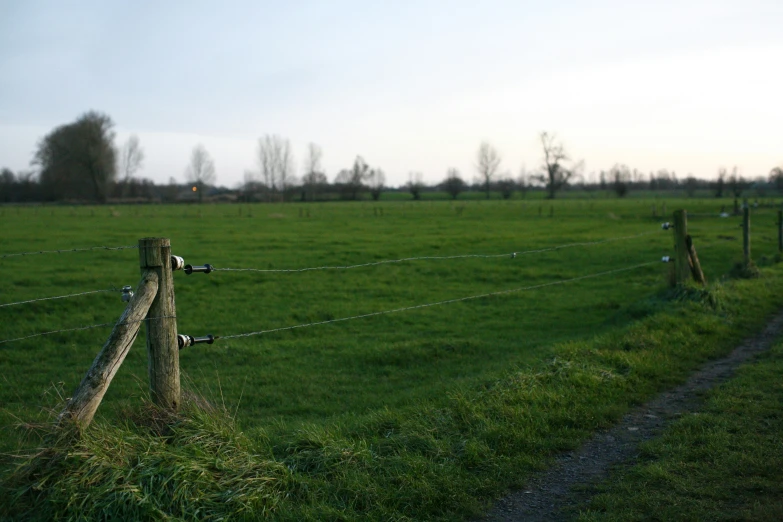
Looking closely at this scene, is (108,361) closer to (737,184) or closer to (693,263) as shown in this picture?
(693,263)

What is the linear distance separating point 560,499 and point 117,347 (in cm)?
305

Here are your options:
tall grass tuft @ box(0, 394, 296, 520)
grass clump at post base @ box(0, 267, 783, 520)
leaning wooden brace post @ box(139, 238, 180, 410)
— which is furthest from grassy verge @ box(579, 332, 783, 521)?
leaning wooden brace post @ box(139, 238, 180, 410)

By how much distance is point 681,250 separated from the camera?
34.6 feet

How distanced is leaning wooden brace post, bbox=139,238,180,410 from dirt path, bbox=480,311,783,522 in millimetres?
2254

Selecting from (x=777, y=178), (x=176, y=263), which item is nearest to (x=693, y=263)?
(x=176, y=263)

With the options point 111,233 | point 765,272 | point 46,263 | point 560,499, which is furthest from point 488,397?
point 111,233

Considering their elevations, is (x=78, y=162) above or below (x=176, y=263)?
above

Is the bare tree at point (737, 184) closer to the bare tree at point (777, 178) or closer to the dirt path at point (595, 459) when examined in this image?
the bare tree at point (777, 178)

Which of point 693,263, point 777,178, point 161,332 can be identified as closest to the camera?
point 161,332

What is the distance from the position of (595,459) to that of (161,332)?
3.36 metres

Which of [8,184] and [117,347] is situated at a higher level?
[8,184]

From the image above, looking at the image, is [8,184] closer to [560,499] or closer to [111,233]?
[111,233]

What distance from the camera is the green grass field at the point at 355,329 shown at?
6.11 metres

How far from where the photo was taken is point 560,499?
14.1 feet
